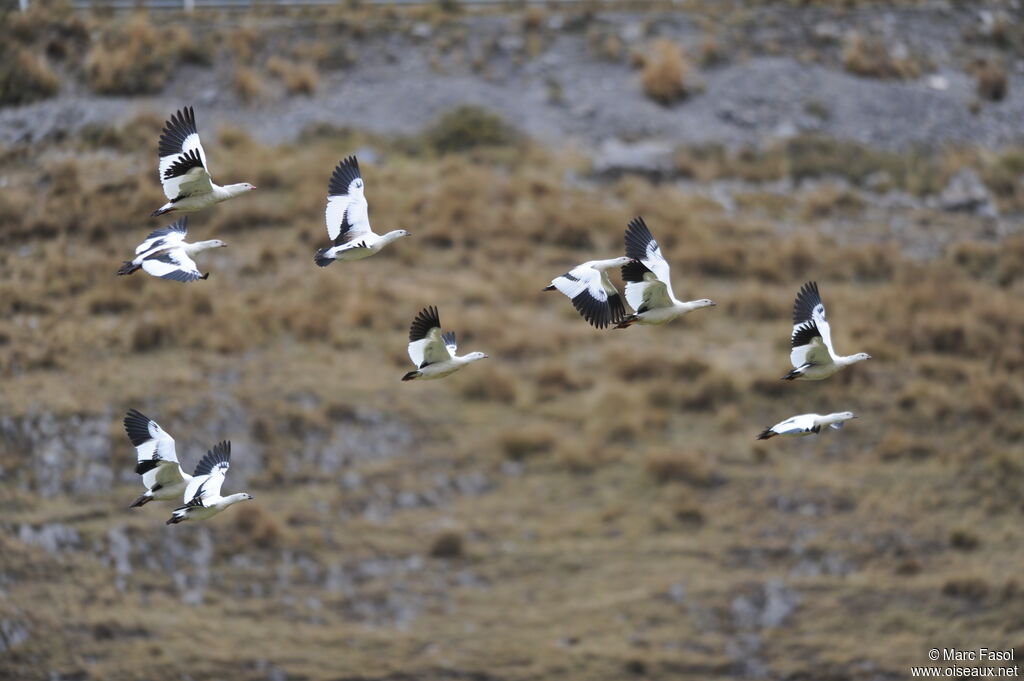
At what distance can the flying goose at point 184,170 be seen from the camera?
16234mm

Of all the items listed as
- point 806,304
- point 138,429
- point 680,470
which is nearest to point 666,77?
point 680,470

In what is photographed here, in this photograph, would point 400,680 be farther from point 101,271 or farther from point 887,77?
point 887,77

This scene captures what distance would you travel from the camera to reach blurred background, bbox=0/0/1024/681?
953 inches

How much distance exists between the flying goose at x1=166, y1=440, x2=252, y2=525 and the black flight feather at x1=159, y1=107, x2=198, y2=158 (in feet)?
11.6

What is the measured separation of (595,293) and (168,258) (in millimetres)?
4661

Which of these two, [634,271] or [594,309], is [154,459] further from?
[634,271]

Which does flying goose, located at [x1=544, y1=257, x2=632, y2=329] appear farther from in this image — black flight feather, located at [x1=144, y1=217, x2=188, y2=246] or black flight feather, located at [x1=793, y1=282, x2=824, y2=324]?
black flight feather, located at [x1=144, y1=217, x2=188, y2=246]

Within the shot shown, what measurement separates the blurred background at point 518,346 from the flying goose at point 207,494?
20.2 feet

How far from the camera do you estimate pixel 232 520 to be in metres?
25.3

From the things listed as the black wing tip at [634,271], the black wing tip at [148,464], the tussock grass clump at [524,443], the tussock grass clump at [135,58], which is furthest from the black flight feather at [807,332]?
the tussock grass clump at [135,58]

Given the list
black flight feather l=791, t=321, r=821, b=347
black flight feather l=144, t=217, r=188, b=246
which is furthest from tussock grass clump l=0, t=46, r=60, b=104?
black flight feather l=791, t=321, r=821, b=347

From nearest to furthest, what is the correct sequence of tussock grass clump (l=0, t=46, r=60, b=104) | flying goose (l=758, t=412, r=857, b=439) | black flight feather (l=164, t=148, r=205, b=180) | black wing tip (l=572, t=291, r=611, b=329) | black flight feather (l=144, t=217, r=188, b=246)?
black flight feather (l=164, t=148, r=205, b=180), flying goose (l=758, t=412, r=857, b=439), black wing tip (l=572, t=291, r=611, b=329), black flight feather (l=144, t=217, r=188, b=246), tussock grass clump (l=0, t=46, r=60, b=104)

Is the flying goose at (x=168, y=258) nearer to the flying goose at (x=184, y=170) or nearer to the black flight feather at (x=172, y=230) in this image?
the black flight feather at (x=172, y=230)

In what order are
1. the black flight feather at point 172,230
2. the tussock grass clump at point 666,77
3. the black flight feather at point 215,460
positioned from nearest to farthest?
1. the black flight feather at point 172,230
2. the black flight feather at point 215,460
3. the tussock grass clump at point 666,77
